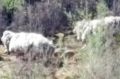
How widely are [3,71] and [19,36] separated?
2.79 m

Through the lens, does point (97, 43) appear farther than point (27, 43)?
No

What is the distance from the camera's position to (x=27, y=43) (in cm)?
798

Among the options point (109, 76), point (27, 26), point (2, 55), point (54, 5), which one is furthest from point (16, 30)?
point (109, 76)

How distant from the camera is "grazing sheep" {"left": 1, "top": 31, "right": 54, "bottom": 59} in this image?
25.3 feet

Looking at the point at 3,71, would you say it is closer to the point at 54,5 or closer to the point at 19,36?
the point at 19,36

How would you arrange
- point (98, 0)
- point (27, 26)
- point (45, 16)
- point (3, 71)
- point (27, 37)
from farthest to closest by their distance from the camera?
point (98, 0), point (45, 16), point (27, 26), point (27, 37), point (3, 71)

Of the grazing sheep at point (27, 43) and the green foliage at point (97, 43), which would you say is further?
the grazing sheep at point (27, 43)

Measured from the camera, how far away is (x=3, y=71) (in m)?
6.02

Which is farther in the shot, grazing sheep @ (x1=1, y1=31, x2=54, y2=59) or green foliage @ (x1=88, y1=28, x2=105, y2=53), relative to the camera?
grazing sheep @ (x1=1, y1=31, x2=54, y2=59)

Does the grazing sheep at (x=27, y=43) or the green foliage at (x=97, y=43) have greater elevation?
the green foliage at (x=97, y=43)

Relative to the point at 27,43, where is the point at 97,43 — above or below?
above

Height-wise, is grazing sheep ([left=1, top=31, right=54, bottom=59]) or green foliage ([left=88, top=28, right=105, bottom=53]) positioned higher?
green foliage ([left=88, top=28, right=105, bottom=53])

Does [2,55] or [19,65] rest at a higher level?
[19,65]

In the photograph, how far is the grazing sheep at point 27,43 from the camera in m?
7.72
